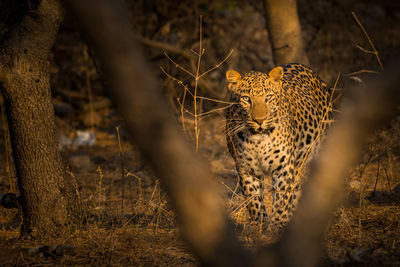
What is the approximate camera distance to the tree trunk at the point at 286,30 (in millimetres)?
6676

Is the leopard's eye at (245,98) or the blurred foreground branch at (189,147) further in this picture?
the leopard's eye at (245,98)

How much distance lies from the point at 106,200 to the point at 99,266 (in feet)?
7.96

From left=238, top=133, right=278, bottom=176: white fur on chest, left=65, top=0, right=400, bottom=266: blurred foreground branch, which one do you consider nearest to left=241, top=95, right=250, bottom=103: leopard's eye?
left=238, top=133, right=278, bottom=176: white fur on chest

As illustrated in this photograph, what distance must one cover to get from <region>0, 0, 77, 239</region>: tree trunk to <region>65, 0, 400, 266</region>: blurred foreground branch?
271 centimetres

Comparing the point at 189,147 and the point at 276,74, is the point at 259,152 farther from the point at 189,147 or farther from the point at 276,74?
the point at 189,147

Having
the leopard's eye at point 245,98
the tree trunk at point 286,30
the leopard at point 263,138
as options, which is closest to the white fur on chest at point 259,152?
the leopard at point 263,138

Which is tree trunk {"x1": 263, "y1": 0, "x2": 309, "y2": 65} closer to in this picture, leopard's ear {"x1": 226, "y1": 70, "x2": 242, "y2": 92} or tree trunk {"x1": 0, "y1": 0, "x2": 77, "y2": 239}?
leopard's ear {"x1": 226, "y1": 70, "x2": 242, "y2": 92}

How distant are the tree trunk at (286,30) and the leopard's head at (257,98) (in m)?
2.07

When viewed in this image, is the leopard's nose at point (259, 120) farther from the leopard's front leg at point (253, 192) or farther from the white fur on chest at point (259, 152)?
the leopard's front leg at point (253, 192)

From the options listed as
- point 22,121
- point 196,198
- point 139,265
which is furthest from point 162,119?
point 22,121

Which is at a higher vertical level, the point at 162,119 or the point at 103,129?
the point at 162,119

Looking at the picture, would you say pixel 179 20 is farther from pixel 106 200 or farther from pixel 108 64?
pixel 108 64

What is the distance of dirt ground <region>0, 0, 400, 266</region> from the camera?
12.1 feet

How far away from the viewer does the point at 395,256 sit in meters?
3.32
